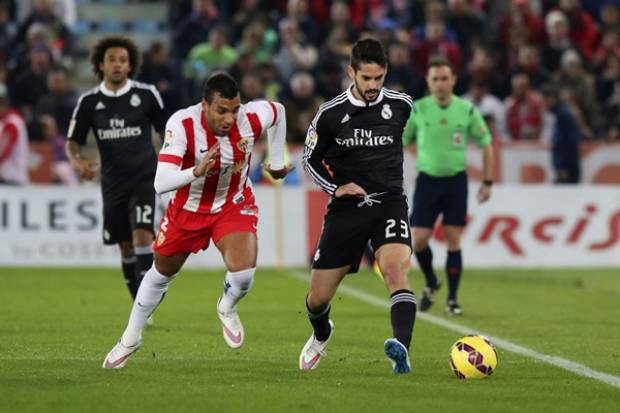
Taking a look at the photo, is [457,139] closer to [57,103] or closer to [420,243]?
[420,243]

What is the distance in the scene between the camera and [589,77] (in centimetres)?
2366

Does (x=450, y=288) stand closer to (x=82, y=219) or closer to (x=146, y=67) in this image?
(x=82, y=219)

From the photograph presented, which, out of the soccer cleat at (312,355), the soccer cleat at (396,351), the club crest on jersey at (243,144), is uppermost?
the club crest on jersey at (243,144)

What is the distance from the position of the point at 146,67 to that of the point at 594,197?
693 centimetres

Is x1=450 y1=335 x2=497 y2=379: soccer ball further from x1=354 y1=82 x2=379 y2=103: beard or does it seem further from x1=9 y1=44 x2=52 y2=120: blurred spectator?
x1=9 y1=44 x2=52 y2=120: blurred spectator

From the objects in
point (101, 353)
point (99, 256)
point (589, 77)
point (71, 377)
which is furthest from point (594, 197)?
point (71, 377)

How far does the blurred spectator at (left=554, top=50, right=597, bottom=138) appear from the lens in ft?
76.3

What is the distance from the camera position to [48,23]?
23719mm

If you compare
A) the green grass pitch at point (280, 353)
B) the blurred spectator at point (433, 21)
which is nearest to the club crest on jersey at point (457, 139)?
the green grass pitch at point (280, 353)

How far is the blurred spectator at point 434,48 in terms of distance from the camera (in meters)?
23.8

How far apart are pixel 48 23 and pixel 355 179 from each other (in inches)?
593

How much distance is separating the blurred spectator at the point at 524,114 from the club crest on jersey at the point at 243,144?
13438 mm

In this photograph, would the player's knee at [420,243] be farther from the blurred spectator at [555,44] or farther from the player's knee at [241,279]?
the blurred spectator at [555,44]

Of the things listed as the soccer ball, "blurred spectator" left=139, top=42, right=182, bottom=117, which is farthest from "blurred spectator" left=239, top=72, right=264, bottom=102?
the soccer ball
